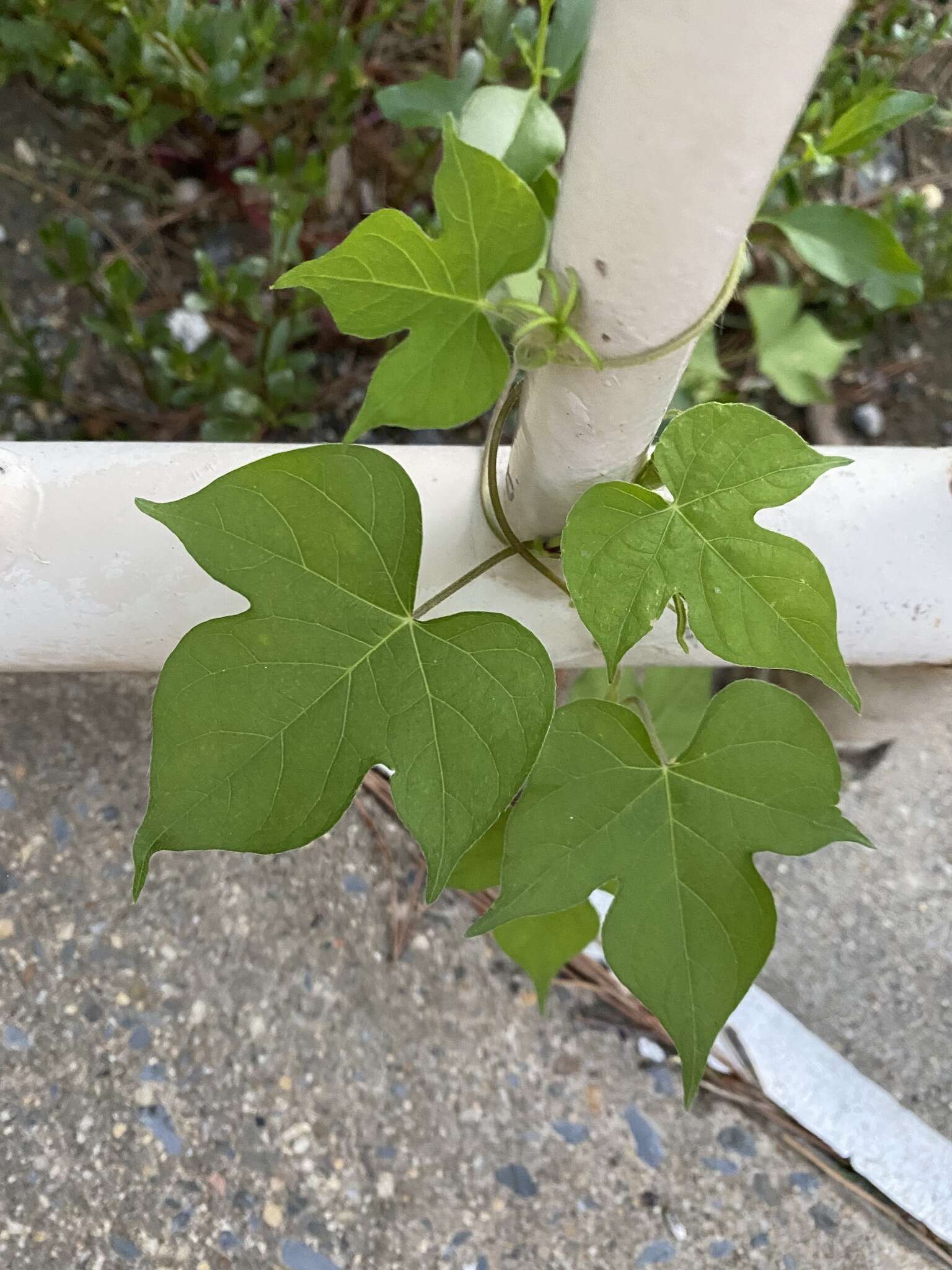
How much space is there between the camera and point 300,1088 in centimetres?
89

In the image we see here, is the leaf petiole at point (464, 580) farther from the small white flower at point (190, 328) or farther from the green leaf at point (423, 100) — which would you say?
the small white flower at point (190, 328)

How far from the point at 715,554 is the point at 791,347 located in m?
0.83

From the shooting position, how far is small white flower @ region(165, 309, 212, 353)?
114cm

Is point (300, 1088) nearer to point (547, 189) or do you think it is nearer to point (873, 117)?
point (547, 189)

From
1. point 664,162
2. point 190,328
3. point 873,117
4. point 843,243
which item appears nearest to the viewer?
point 664,162

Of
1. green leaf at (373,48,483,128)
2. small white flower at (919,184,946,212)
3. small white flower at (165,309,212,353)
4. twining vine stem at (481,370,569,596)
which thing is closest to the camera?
twining vine stem at (481,370,569,596)

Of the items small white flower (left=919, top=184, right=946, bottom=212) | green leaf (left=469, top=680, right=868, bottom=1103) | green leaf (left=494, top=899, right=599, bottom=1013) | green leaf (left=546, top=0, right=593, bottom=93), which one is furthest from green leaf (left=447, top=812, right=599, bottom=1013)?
small white flower (left=919, top=184, right=946, bottom=212)

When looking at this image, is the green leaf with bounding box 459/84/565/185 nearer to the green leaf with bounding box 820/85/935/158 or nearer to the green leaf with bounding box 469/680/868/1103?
the green leaf with bounding box 820/85/935/158

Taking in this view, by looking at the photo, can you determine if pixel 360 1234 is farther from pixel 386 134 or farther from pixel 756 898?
pixel 386 134

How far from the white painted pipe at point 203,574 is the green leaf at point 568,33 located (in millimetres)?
283

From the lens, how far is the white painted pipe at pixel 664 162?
31 cm

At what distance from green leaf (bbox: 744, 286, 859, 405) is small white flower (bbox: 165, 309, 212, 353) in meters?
0.66

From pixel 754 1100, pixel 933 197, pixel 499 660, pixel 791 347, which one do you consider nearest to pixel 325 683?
pixel 499 660

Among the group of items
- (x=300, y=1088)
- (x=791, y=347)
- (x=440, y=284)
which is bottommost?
(x=300, y=1088)
